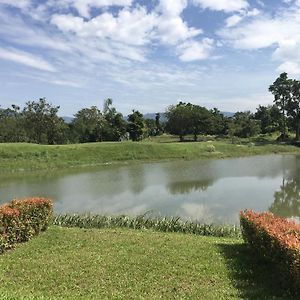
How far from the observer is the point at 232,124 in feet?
295

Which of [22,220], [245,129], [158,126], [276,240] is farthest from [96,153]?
[158,126]

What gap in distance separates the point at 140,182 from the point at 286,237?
2337 centimetres

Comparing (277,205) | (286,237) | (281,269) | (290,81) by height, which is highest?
(290,81)

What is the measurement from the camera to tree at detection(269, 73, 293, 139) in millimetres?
78375

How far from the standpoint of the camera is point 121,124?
75938 mm

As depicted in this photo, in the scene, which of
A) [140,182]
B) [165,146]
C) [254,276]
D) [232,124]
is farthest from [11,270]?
[232,124]

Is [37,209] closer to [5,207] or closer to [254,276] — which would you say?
[5,207]

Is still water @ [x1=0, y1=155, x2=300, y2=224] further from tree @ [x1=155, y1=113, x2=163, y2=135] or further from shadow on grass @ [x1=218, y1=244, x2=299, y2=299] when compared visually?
tree @ [x1=155, y1=113, x2=163, y2=135]

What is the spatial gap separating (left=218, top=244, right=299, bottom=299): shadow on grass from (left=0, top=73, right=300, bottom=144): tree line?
2295 inches

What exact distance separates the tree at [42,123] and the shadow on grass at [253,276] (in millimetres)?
57759

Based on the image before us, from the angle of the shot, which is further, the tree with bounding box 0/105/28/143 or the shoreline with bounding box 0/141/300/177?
the tree with bounding box 0/105/28/143

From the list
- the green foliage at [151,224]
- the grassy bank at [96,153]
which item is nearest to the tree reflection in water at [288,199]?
the green foliage at [151,224]

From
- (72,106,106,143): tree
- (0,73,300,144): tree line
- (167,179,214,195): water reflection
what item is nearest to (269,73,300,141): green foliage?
(0,73,300,144): tree line

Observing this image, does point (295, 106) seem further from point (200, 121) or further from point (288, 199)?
point (288, 199)
